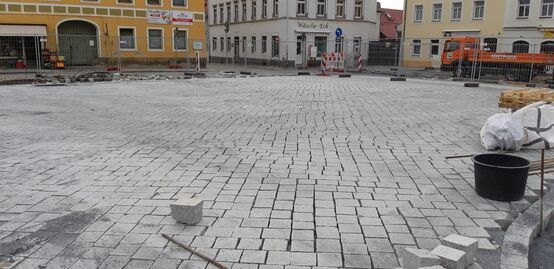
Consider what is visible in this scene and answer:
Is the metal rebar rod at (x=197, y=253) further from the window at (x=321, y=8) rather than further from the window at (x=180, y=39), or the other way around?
the window at (x=321, y=8)

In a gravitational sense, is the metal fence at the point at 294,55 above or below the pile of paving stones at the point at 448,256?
above

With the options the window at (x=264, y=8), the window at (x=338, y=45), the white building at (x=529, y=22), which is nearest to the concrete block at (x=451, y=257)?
the white building at (x=529, y=22)

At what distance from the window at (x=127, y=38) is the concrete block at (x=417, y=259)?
3216 cm

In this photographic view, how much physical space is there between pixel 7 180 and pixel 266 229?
3.57m

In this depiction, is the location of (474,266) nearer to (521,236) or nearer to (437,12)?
(521,236)

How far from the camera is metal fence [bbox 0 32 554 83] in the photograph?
24281 mm

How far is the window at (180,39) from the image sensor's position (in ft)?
114

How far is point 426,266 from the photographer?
10.8 feet

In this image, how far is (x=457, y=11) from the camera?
39312mm

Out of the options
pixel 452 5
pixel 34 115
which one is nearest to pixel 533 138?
pixel 34 115

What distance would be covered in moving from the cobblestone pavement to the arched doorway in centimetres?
2268

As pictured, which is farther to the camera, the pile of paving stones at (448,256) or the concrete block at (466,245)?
the concrete block at (466,245)

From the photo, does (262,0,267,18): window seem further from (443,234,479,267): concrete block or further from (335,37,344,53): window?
(443,234,479,267): concrete block

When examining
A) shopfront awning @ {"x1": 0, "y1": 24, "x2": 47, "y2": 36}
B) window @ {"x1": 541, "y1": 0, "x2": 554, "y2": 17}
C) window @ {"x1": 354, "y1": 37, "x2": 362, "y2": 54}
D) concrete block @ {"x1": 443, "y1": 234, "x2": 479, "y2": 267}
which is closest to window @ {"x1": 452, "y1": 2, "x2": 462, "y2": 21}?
window @ {"x1": 541, "y1": 0, "x2": 554, "y2": 17}
